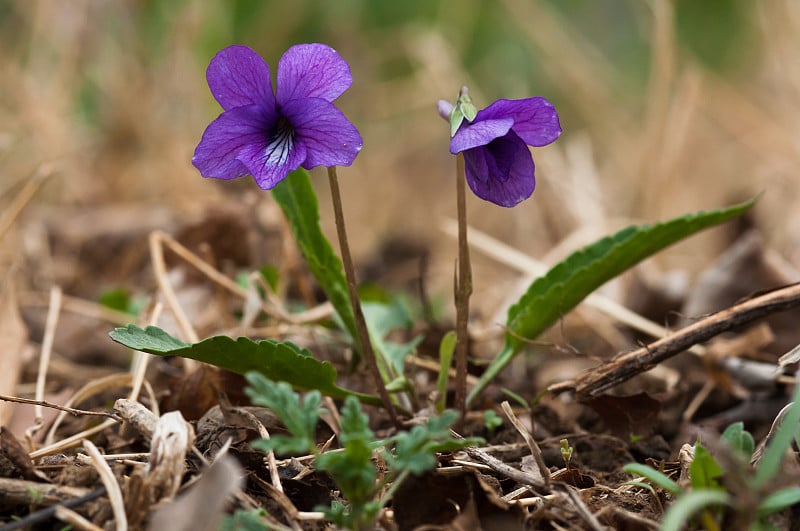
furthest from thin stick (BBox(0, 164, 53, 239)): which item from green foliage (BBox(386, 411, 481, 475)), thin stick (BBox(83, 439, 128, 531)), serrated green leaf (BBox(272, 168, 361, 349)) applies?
green foliage (BBox(386, 411, 481, 475))

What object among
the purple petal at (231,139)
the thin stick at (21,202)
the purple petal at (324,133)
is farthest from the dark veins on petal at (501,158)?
the thin stick at (21,202)

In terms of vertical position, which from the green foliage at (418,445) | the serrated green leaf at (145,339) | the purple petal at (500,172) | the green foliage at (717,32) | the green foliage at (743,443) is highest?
the green foliage at (717,32)

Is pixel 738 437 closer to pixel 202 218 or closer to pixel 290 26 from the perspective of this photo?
pixel 202 218

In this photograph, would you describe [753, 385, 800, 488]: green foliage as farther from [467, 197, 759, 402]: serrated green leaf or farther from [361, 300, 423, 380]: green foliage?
[361, 300, 423, 380]: green foliage

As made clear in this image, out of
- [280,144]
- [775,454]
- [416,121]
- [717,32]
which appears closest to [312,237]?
[280,144]

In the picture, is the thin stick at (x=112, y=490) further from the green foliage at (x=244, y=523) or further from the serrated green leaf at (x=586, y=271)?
the serrated green leaf at (x=586, y=271)

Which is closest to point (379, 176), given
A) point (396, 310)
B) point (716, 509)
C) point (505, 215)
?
point (505, 215)

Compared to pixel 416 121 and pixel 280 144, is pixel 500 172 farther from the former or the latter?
pixel 416 121
